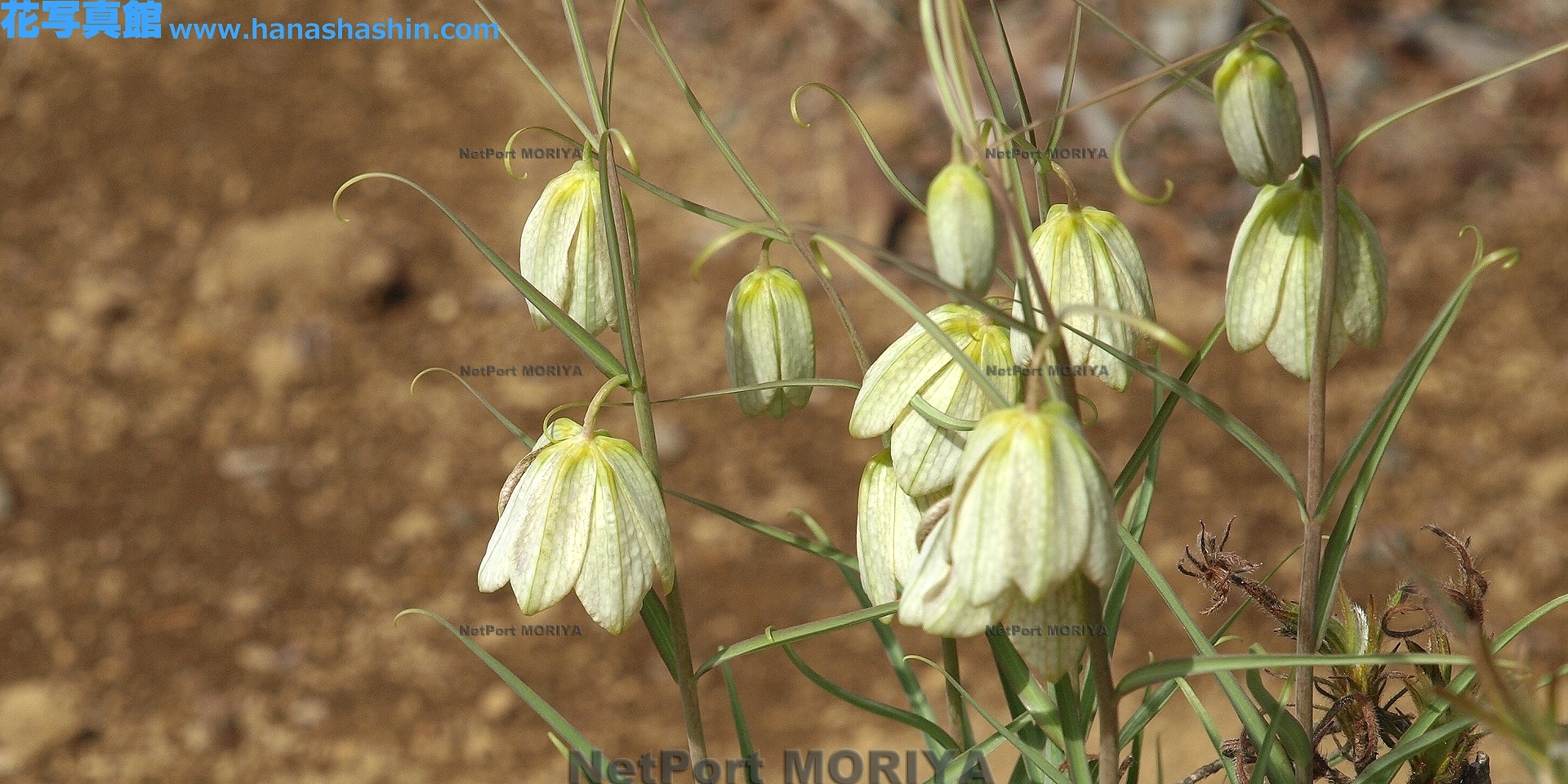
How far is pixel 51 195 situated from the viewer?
3.20m

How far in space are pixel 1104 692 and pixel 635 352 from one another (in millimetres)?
355

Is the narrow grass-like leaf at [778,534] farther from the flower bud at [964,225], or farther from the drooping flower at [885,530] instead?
the flower bud at [964,225]

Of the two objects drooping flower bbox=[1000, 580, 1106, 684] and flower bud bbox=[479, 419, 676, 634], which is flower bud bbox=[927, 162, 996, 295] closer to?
Answer: drooping flower bbox=[1000, 580, 1106, 684]

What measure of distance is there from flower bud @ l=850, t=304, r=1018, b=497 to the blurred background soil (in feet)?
3.89

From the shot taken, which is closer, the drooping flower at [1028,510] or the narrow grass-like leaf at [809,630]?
the drooping flower at [1028,510]

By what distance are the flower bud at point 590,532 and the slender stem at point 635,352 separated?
23 millimetres

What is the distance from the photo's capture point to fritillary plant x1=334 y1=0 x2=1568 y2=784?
0.63m

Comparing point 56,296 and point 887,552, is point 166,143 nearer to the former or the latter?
point 56,296

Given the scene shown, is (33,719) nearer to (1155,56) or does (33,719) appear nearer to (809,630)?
(809,630)

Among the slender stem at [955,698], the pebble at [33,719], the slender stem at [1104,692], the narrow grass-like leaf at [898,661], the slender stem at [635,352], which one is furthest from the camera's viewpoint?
the pebble at [33,719]

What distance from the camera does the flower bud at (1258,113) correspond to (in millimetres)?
739

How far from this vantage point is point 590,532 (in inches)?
32.9

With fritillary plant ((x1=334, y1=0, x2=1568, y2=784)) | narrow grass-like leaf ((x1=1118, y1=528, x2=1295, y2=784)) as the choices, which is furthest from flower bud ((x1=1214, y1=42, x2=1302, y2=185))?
narrow grass-like leaf ((x1=1118, y1=528, x2=1295, y2=784))

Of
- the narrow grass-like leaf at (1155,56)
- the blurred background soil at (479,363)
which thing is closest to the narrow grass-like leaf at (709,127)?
the narrow grass-like leaf at (1155,56)
